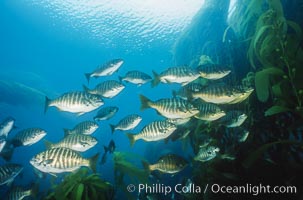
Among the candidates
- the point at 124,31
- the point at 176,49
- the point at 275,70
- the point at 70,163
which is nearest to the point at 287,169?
the point at 275,70

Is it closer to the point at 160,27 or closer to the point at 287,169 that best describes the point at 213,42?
the point at 287,169

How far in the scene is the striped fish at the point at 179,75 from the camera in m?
6.00

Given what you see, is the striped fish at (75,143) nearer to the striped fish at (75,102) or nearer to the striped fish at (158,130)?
the striped fish at (75,102)

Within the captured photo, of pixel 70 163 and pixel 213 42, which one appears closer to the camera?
pixel 70 163

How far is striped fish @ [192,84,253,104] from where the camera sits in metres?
4.80

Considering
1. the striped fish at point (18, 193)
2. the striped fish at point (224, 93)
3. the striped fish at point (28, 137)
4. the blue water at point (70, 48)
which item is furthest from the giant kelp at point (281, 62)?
the blue water at point (70, 48)

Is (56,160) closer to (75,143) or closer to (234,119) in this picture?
(75,143)

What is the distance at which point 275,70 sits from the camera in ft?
14.4

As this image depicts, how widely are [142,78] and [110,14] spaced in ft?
108

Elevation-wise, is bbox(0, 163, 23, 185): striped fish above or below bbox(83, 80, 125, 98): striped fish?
below

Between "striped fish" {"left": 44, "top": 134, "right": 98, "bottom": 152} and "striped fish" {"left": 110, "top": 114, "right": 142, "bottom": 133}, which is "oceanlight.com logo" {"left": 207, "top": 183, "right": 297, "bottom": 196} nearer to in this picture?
"striped fish" {"left": 110, "top": 114, "right": 142, "bottom": 133}

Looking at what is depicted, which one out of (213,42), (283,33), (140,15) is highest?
(140,15)

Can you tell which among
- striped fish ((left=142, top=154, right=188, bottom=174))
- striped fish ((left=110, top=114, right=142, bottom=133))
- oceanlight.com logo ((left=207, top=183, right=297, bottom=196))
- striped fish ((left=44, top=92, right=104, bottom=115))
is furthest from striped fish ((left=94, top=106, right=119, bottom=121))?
oceanlight.com logo ((left=207, top=183, right=297, bottom=196))

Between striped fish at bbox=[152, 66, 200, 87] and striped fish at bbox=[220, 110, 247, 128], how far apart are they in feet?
3.54
